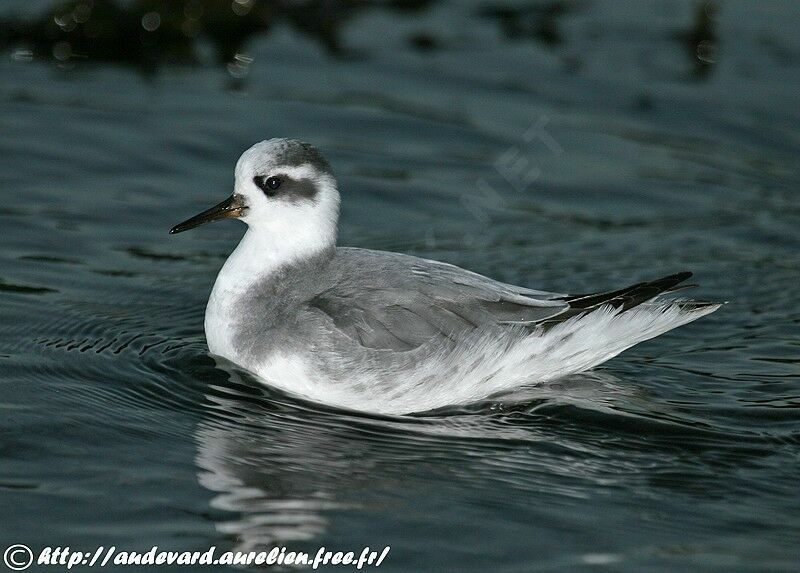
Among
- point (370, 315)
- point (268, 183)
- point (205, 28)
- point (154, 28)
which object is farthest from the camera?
point (205, 28)

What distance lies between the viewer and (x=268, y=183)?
766 cm

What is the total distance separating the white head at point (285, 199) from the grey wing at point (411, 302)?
0.76 ft

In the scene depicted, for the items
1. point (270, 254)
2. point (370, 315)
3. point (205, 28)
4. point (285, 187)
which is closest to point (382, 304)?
point (370, 315)

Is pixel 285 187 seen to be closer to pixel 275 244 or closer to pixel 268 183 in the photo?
pixel 268 183

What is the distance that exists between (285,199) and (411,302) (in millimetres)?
956

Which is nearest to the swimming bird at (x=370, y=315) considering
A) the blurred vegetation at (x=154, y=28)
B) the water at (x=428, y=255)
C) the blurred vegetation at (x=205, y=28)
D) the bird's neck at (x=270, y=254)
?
the bird's neck at (x=270, y=254)

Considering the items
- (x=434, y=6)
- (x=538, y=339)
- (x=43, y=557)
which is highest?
(x=434, y=6)

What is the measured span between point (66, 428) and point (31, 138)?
479 cm

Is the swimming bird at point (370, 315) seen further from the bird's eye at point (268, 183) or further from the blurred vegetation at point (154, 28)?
the blurred vegetation at point (154, 28)

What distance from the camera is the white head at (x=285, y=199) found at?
25.0 feet

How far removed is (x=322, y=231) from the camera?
775 cm

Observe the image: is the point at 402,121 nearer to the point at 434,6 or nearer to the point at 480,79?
the point at 480,79

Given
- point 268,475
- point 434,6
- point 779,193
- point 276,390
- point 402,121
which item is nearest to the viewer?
point 268,475

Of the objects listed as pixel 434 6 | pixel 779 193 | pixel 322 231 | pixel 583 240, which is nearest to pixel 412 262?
pixel 322 231
